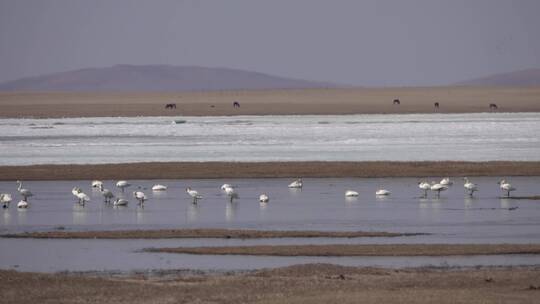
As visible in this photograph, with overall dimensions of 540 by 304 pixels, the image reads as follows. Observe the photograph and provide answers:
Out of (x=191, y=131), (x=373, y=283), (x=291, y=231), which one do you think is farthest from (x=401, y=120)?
(x=373, y=283)

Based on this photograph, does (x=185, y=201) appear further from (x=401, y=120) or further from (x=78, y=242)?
(x=401, y=120)

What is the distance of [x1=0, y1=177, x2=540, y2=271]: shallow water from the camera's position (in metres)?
17.7

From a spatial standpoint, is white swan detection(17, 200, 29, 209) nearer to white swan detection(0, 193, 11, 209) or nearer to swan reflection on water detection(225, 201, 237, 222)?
white swan detection(0, 193, 11, 209)

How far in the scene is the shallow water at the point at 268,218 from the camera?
1769 cm

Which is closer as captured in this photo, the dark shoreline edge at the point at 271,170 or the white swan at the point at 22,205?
the white swan at the point at 22,205

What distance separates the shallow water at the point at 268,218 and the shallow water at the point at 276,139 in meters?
6.66

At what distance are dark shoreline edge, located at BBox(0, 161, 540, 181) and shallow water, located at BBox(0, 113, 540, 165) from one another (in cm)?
206

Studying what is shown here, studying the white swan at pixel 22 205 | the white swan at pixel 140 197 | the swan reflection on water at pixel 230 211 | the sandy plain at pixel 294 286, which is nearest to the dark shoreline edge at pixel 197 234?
the swan reflection on water at pixel 230 211

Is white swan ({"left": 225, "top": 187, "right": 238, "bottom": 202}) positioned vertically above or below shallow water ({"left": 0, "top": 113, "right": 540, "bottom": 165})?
below

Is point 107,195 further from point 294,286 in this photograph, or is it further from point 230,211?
point 294,286

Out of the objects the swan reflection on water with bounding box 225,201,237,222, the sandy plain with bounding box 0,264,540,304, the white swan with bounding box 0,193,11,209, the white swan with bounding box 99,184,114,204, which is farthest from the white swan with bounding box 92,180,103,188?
the sandy plain with bounding box 0,264,540,304

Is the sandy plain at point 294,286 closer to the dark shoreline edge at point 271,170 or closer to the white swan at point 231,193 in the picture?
the white swan at point 231,193

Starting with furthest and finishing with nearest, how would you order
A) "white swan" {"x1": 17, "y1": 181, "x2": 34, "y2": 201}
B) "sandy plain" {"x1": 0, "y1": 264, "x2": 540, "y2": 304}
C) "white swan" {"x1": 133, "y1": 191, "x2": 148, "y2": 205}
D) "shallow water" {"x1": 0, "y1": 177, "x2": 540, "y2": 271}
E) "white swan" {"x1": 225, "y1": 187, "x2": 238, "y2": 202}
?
"white swan" {"x1": 17, "y1": 181, "x2": 34, "y2": 201}, "white swan" {"x1": 225, "y1": 187, "x2": 238, "y2": 202}, "white swan" {"x1": 133, "y1": 191, "x2": 148, "y2": 205}, "shallow water" {"x1": 0, "y1": 177, "x2": 540, "y2": 271}, "sandy plain" {"x1": 0, "y1": 264, "x2": 540, "y2": 304}

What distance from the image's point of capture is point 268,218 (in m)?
23.3
